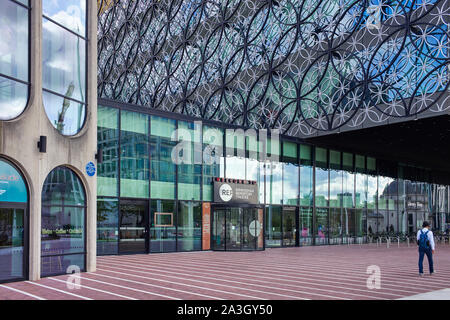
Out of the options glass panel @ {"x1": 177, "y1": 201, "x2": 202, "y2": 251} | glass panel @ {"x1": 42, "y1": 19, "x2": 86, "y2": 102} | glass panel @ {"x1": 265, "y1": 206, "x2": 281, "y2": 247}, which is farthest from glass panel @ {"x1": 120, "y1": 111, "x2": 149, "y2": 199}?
glass panel @ {"x1": 265, "y1": 206, "x2": 281, "y2": 247}

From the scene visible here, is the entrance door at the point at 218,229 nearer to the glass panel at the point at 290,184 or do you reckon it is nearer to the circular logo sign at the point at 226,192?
the circular logo sign at the point at 226,192

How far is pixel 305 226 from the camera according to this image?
33.9 metres

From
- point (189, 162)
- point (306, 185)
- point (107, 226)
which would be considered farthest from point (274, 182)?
A: point (107, 226)

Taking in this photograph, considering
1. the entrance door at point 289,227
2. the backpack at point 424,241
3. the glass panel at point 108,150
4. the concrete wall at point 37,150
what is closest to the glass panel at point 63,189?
the concrete wall at point 37,150

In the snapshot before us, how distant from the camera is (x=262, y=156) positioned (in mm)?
31156

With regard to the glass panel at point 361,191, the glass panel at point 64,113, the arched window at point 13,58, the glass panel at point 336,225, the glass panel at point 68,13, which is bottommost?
the glass panel at point 336,225

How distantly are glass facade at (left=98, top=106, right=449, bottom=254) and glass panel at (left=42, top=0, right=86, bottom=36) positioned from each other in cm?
721

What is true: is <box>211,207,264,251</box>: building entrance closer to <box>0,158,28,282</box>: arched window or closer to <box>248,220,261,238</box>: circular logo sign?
<box>248,220,261,238</box>: circular logo sign

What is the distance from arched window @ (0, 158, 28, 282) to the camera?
1350cm

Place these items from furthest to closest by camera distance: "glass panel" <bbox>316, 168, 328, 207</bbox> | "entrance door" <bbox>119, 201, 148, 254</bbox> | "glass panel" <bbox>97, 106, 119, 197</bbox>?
"glass panel" <bbox>316, 168, 328, 207</bbox> → "entrance door" <bbox>119, 201, 148, 254</bbox> → "glass panel" <bbox>97, 106, 119, 197</bbox>

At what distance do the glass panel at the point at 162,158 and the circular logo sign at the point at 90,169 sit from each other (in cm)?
896

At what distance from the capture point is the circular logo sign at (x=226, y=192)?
92.3 ft

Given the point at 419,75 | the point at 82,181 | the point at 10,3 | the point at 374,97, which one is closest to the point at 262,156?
the point at 374,97

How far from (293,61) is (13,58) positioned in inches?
809
